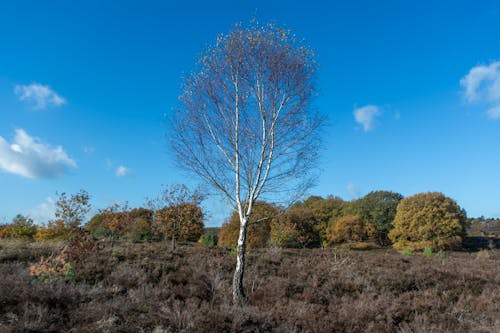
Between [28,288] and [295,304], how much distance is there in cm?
645

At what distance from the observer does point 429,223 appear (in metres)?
44.6

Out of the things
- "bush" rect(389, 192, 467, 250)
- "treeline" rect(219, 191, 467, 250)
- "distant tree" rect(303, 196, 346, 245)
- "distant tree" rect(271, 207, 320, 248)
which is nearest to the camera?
"distant tree" rect(271, 207, 320, 248)

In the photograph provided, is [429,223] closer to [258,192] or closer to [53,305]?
[258,192]

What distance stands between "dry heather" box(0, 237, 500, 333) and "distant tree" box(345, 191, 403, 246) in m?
→ 41.0

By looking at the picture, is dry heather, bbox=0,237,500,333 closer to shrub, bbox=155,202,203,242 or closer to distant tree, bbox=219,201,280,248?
shrub, bbox=155,202,203,242

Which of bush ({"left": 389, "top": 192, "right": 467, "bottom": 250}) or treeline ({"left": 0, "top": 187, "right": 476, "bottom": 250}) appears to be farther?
bush ({"left": 389, "top": 192, "right": 467, "bottom": 250})

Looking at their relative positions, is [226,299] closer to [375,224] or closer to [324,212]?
[375,224]

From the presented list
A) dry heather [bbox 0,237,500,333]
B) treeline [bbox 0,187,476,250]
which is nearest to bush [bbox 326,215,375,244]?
treeline [bbox 0,187,476,250]

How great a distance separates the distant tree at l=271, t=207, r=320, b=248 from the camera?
Answer: 30411 millimetres

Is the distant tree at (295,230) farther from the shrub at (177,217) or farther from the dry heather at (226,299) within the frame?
the dry heather at (226,299)

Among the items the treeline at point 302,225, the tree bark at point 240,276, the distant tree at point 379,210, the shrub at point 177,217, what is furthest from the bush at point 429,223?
the tree bark at point 240,276

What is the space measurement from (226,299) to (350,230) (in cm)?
4597

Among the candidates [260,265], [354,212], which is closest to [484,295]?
A: [260,265]

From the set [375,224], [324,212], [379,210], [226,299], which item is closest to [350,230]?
[375,224]
